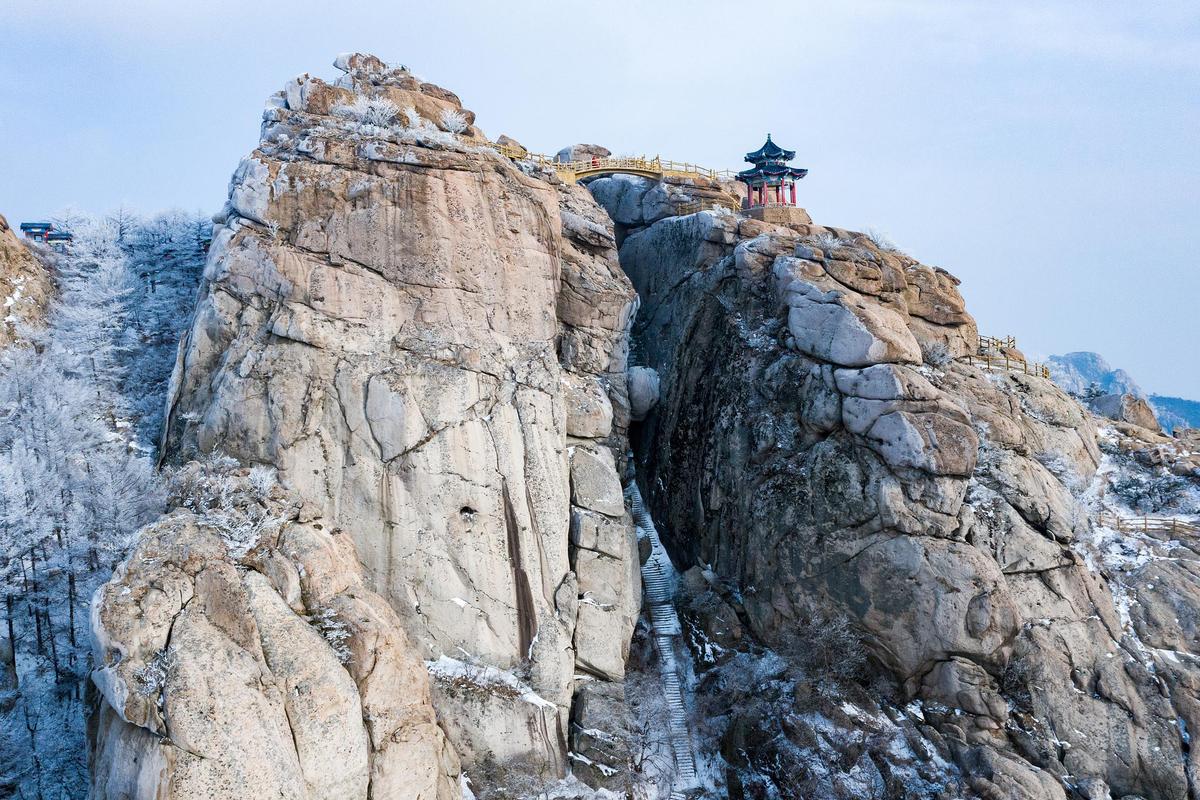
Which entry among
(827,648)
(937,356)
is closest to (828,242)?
(937,356)

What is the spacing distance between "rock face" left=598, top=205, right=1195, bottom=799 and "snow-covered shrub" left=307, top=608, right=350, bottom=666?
14998 mm

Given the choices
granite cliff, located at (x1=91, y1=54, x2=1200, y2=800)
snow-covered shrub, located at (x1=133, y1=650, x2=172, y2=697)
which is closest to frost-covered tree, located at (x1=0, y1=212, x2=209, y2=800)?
granite cliff, located at (x1=91, y1=54, x2=1200, y2=800)

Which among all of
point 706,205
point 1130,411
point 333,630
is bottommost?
point 333,630

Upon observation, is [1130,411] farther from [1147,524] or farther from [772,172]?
[772,172]

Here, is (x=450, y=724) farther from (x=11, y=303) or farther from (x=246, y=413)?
(x=11, y=303)

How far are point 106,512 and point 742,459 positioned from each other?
21779mm

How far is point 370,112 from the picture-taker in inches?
1324

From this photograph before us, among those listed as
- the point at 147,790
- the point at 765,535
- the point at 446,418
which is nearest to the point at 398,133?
the point at 446,418

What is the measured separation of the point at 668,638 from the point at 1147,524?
18.8 metres

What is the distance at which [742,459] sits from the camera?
113 feet

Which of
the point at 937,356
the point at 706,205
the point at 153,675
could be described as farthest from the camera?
the point at 706,205

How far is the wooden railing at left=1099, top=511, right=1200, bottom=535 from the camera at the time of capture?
111 ft

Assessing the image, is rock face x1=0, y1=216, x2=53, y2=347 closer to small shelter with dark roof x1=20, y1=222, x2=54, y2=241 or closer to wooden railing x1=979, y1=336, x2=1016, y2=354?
small shelter with dark roof x1=20, y1=222, x2=54, y2=241

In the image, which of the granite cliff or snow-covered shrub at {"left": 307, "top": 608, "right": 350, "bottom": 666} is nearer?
snow-covered shrub at {"left": 307, "top": 608, "right": 350, "bottom": 666}
